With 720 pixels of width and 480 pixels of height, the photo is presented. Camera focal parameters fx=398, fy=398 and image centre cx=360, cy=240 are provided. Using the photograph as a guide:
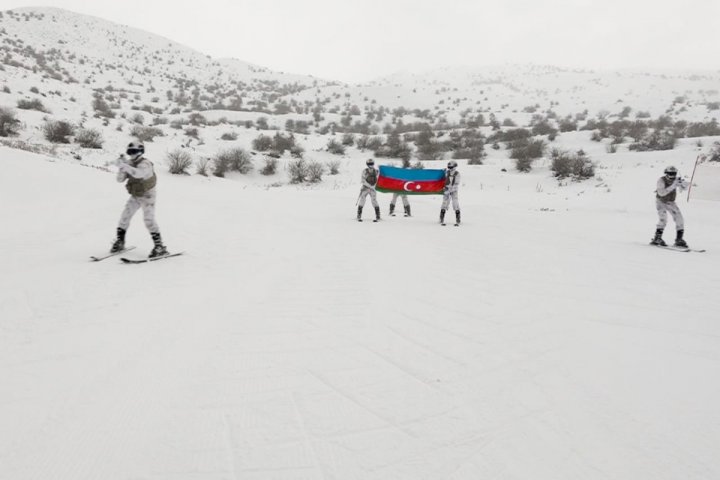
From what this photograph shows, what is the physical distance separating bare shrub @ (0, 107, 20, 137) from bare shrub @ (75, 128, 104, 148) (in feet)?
7.76

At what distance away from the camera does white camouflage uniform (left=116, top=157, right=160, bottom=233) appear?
602cm

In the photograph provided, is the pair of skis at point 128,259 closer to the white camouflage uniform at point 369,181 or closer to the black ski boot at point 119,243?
the black ski boot at point 119,243

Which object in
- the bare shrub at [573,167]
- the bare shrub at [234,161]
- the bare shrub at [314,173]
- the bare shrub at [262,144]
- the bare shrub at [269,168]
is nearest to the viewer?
the bare shrub at [573,167]

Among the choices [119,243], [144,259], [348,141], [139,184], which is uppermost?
[348,141]

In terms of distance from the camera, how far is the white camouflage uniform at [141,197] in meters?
6.02

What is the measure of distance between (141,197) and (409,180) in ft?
25.4

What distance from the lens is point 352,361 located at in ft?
11.3

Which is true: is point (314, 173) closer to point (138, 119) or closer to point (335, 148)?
point (335, 148)

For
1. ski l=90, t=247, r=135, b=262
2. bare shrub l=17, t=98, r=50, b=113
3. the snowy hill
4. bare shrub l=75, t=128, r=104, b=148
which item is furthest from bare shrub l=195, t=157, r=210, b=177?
ski l=90, t=247, r=135, b=262

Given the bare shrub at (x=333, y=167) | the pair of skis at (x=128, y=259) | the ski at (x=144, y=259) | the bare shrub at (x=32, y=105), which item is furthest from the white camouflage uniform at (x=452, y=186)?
the bare shrub at (x=32, y=105)

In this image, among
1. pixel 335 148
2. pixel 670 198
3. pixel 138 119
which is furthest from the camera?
pixel 138 119

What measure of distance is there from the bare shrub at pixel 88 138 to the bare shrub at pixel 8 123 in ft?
7.76

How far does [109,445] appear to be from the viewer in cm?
242

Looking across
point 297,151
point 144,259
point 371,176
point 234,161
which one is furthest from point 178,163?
point 144,259
